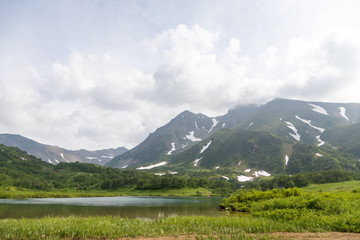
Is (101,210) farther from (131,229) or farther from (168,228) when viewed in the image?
(131,229)

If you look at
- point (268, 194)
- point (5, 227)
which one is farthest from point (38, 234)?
point (268, 194)

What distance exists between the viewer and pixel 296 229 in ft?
70.3

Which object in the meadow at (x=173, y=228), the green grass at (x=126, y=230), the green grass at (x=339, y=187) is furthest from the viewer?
the green grass at (x=339, y=187)

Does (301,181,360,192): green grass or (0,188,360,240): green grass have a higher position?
(0,188,360,240): green grass

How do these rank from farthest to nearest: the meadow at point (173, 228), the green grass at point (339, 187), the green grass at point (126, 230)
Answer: the green grass at point (339, 187), the meadow at point (173, 228), the green grass at point (126, 230)

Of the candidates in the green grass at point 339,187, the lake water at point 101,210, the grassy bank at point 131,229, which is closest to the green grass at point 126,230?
the grassy bank at point 131,229

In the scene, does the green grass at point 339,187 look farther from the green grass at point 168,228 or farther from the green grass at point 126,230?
the green grass at point 126,230

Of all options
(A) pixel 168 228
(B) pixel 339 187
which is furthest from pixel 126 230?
(B) pixel 339 187

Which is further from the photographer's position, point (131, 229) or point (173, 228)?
point (173, 228)

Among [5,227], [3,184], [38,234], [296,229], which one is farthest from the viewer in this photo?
[3,184]

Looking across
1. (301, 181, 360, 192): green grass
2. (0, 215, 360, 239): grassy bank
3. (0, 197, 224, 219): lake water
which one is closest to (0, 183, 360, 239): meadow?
(0, 215, 360, 239): grassy bank

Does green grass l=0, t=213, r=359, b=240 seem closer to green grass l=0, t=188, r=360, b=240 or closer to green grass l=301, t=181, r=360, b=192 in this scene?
green grass l=0, t=188, r=360, b=240

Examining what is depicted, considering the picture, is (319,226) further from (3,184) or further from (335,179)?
(3,184)

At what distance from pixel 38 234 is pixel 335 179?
179 metres
